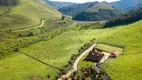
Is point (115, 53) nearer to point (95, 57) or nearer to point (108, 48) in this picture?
point (95, 57)

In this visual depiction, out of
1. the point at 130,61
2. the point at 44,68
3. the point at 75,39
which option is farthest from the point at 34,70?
the point at 75,39

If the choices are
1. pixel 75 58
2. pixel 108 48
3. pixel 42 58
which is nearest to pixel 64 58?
pixel 75 58

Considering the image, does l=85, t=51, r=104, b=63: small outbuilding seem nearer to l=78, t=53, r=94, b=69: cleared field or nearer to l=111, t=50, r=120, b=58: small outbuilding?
l=78, t=53, r=94, b=69: cleared field

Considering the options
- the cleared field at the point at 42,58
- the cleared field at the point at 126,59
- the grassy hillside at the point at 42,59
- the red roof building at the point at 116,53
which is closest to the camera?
the cleared field at the point at 126,59

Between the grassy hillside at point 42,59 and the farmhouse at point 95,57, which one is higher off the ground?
the farmhouse at point 95,57

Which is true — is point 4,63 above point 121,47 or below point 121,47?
below

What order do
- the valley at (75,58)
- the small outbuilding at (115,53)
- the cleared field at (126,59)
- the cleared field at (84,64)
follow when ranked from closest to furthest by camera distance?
the cleared field at (126,59) < the valley at (75,58) < the cleared field at (84,64) < the small outbuilding at (115,53)

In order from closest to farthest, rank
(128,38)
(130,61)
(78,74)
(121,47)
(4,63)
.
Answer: (78,74) → (130,61) → (4,63) → (121,47) → (128,38)

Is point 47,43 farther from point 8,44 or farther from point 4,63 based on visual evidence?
point 4,63

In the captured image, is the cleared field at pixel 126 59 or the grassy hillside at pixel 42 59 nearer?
the cleared field at pixel 126 59

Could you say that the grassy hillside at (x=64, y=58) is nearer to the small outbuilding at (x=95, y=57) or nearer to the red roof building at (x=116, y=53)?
the red roof building at (x=116, y=53)

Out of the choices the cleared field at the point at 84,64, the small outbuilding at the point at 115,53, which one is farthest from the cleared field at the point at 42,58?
the small outbuilding at the point at 115,53
